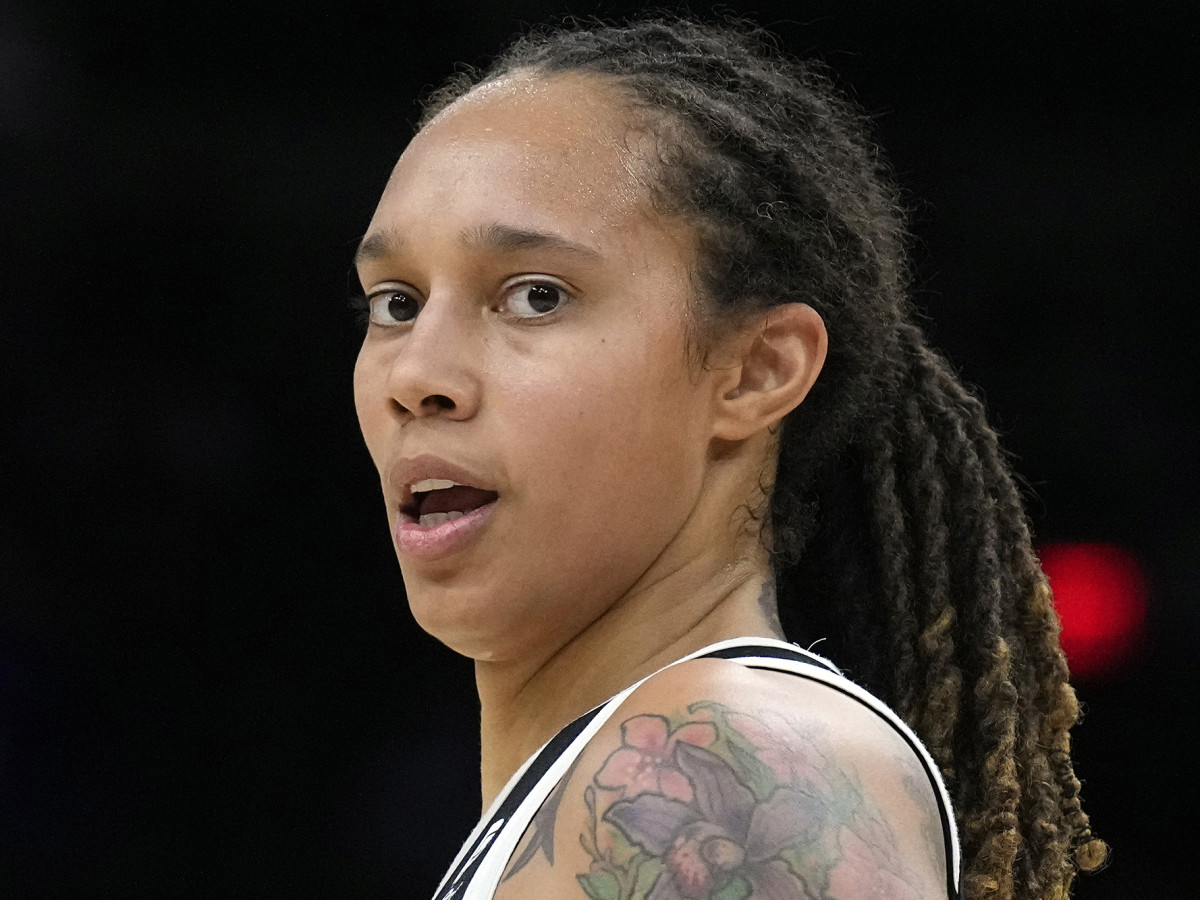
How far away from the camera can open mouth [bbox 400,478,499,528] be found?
1451 mm

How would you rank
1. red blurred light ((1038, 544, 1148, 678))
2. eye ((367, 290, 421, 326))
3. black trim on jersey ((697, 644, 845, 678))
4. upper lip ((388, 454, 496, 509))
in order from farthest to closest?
1. red blurred light ((1038, 544, 1148, 678))
2. eye ((367, 290, 421, 326))
3. upper lip ((388, 454, 496, 509))
4. black trim on jersey ((697, 644, 845, 678))

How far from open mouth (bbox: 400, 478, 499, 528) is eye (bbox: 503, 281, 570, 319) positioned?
0.56ft

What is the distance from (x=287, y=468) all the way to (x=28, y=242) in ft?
2.26

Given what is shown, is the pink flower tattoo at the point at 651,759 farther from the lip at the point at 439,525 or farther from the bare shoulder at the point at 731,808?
the lip at the point at 439,525

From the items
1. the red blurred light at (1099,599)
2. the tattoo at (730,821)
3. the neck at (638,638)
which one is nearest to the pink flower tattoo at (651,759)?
the tattoo at (730,821)

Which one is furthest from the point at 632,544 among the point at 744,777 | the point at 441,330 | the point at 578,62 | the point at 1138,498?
the point at 1138,498

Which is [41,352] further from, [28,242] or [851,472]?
[851,472]

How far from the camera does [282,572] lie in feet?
10.2

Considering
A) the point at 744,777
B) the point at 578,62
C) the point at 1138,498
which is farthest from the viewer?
the point at 1138,498

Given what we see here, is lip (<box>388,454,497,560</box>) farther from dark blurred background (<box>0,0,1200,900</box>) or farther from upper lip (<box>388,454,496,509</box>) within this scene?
dark blurred background (<box>0,0,1200,900</box>)

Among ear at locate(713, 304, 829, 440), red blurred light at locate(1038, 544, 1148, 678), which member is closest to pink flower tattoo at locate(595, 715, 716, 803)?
ear at locate(713, 304, 829, 440)

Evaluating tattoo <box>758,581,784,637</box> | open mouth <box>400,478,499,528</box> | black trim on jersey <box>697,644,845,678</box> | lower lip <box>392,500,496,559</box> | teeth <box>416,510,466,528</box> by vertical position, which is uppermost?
open mouth <box>400,478,499,528</box>

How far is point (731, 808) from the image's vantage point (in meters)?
1.08

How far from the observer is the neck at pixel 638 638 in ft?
4.85
